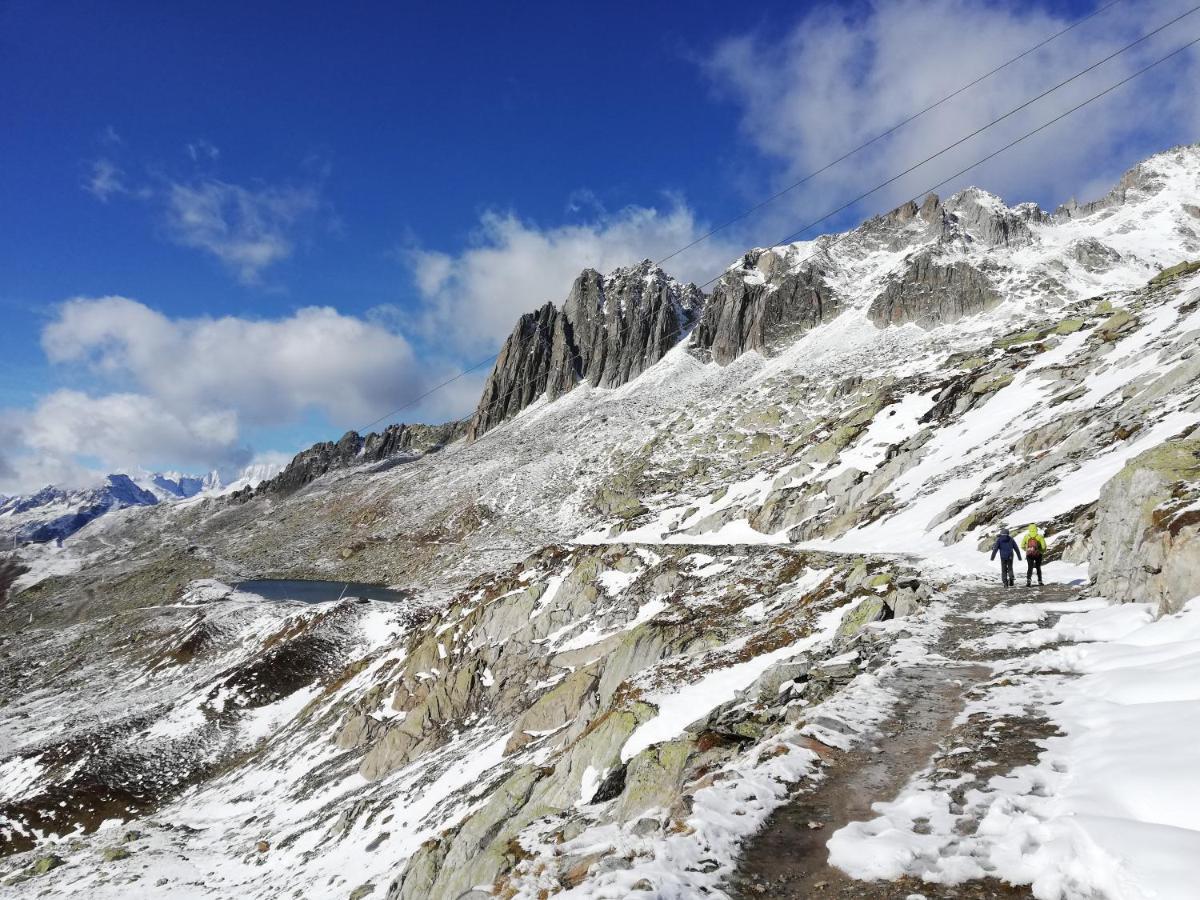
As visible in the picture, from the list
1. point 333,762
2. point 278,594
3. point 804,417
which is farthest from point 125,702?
Result: point 804,417

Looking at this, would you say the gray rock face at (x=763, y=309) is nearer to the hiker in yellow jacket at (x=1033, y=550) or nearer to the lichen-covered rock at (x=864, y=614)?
the hiker in yellow jacket at (x=1033, y=550)

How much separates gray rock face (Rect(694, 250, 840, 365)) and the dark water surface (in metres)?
96.4

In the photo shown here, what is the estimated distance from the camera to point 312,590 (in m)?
113

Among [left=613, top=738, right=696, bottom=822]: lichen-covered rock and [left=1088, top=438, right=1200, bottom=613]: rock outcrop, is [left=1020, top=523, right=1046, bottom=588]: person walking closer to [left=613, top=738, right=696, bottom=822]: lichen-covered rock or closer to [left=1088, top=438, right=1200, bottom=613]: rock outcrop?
[left=1088, top=438, right=1200, bottom=613]: rock outcrop

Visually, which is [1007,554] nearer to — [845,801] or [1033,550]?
[1033,550]

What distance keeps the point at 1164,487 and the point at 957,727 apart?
874 cm

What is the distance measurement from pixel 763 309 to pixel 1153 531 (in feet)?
482

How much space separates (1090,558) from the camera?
54.7 ft

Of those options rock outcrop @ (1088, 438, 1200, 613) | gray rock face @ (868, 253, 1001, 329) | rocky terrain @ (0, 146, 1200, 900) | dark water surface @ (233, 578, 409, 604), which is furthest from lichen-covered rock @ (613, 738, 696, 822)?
gray rock face @ (868, 253, 1001, 329)

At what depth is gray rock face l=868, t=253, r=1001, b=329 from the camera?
120 m

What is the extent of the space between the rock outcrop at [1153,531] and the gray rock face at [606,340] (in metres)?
157

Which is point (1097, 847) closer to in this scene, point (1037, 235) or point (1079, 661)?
point (1079, 661)

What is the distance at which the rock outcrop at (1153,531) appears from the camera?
11.6 metres

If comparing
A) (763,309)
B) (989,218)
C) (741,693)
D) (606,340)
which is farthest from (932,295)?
(741,693)
